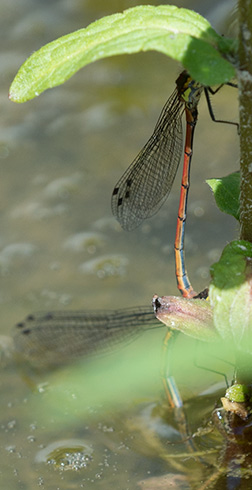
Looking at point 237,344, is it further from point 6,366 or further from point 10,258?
point 10,258

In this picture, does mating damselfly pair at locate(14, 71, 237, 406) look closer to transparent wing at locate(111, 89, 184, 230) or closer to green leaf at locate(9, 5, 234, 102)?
transparent wing at locate(111, 89, 184, 230)

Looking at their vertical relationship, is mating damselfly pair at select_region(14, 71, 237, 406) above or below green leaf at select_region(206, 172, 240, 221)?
above

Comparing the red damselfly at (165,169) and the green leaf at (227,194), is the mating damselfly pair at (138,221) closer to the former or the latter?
the red damselfly at (165,169)

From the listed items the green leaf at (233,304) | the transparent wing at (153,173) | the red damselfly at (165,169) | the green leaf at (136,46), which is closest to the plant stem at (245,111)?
the green leaf at (136,46)

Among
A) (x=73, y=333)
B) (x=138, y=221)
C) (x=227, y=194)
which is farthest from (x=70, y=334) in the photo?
(x=227, y=194)

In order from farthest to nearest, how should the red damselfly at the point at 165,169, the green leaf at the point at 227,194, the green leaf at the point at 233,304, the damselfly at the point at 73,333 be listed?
1. the damselfly at the point at 73,333
2. the red damselfly at the point at 165,169
3. the green leaf at the point at 227,194
4. the green leaf at the point at 233,304

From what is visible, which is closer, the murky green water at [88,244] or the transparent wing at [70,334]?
the murky green water at [88,244]

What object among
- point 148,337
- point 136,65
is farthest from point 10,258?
point 136,65

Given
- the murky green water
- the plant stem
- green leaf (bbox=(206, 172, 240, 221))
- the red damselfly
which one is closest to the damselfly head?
the red damselfly
